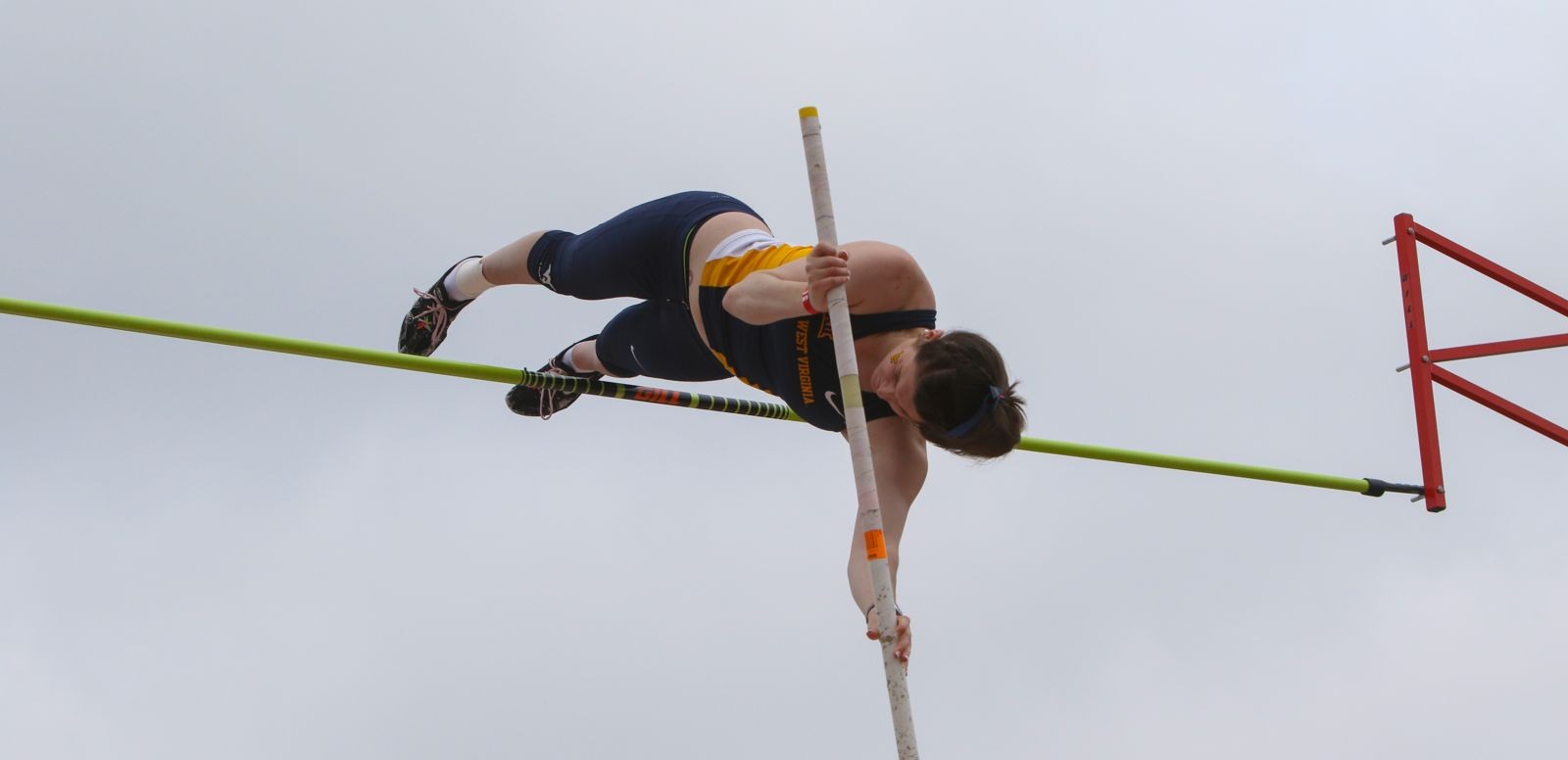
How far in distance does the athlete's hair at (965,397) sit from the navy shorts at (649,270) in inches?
35.9

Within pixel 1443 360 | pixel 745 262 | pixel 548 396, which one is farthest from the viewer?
pixel 1443 360

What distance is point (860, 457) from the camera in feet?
12.2

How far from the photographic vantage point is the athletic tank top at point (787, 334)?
4.20m

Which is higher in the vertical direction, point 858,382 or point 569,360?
point 569,360

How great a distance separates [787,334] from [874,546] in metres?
0.84

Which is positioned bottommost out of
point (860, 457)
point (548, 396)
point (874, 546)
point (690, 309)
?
point (874, 546)

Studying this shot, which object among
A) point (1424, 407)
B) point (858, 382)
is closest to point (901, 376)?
point (858, 382)

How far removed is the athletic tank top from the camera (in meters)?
4.20

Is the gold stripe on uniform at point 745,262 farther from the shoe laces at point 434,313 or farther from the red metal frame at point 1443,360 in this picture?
the red metal frame at point 1443,360

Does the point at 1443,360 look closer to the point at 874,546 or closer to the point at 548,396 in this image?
the point at 548,396

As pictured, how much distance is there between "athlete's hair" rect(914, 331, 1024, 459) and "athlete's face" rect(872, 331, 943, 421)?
0.03 metres

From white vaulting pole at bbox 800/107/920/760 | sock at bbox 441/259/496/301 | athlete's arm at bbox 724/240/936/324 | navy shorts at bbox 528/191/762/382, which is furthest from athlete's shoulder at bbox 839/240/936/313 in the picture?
sock at bbox 441/259/496/301

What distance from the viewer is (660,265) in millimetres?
4660

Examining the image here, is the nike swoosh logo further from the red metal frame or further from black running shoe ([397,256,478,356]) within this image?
the red metal frame
